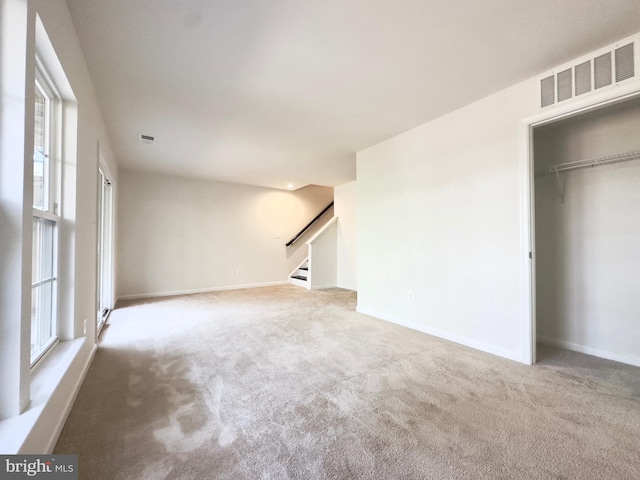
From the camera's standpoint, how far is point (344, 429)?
1535mm

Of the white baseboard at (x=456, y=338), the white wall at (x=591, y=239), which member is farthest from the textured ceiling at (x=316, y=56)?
the white baseboard at (x=456, y=338)

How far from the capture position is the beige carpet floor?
1.29 m

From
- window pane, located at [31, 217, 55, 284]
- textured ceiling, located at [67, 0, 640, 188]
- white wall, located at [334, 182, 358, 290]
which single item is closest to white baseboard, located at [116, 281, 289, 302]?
white wall, located at [334, 182, 358, 290]

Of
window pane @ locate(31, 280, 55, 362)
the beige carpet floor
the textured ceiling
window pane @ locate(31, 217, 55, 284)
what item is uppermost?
the textured ceiling

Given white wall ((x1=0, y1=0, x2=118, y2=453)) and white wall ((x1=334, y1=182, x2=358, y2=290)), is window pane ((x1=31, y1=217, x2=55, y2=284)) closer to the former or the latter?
white wall ((x1=0, y1=0, x2=118, y2=453))

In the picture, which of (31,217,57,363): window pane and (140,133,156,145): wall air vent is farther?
(140,133,156,145): wall air vent

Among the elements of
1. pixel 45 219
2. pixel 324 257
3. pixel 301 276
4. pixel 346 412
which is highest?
pixel 45 219

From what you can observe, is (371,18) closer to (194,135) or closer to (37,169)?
(37,169)

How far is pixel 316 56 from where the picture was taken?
2066mm

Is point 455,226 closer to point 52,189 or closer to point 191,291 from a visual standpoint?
point 52,189

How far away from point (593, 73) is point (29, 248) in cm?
365

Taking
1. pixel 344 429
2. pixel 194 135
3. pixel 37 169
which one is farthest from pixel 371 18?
pixel 194 135

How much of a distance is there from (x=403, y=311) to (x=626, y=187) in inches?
95.4

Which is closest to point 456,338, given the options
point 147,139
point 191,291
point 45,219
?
point 45,219
